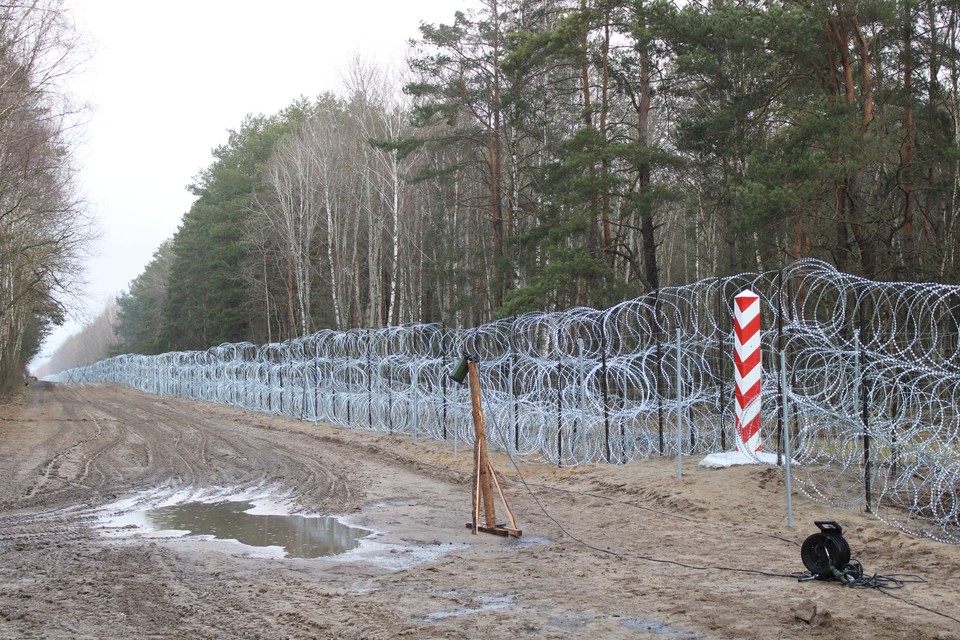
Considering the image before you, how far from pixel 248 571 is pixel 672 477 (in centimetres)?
535

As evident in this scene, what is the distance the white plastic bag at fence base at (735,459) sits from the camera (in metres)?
9.38

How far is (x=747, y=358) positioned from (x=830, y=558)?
4.32m

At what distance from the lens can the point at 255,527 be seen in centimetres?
822

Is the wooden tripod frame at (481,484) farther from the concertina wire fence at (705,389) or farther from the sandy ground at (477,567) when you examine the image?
the concertina wire fence at (705,389)

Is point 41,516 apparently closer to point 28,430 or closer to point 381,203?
point 28,430

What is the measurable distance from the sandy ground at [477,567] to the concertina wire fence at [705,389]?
2.31 ft

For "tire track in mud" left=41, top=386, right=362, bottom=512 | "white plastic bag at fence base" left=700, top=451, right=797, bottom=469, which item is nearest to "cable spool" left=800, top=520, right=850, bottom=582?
"white plastic bag at fence base" left=700, top=451, right=797, bottom=469

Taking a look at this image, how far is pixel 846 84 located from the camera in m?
16.5

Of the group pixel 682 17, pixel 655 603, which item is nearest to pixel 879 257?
pixel 682 17

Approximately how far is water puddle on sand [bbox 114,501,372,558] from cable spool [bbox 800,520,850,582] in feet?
12.1

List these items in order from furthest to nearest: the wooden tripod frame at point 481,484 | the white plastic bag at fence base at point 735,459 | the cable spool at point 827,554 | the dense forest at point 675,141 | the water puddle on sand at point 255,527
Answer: the dense forest at point 675,141
the white plastic bag at fence base at point 735,459
the wooden tripod frame at point 481,484
the water puddle on sand at point 255,527
the cable spool at point 827,554

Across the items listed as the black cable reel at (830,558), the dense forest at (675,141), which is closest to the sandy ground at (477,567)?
the black cable reel at (830,558)

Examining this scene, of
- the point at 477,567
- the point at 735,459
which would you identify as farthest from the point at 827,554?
the point at 735,459

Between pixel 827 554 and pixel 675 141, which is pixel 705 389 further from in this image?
pixel 675 141
